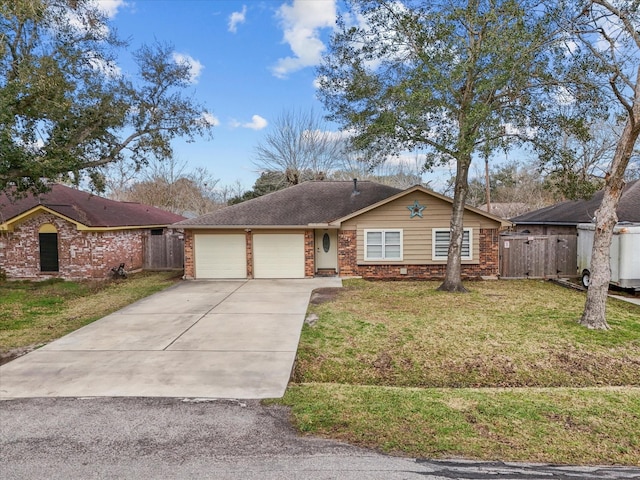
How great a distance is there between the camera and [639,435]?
12.5 ft

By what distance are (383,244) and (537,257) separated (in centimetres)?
583

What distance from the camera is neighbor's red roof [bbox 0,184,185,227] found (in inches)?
578

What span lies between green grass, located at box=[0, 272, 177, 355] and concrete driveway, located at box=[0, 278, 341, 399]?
2.26ft

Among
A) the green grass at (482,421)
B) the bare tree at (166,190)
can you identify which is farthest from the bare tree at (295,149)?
the green grass at (482,421)

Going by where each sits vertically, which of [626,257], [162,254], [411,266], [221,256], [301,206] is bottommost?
[411,266]

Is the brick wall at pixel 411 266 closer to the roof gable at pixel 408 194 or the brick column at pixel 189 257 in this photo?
the roof gable at pixel 408 194

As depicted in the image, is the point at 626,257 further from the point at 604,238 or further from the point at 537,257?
the point at 604,238

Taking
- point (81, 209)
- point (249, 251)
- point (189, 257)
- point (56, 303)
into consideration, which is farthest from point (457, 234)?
point (81, 209)

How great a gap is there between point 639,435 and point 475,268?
10.9 m

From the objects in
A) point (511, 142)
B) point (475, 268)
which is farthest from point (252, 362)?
point (475, 268)

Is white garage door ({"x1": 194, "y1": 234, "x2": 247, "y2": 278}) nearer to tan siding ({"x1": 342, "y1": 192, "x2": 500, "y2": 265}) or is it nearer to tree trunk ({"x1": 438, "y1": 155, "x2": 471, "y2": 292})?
tan siding ({"x1": 342, "y1": 192, "x2": 500, "y2": 265})

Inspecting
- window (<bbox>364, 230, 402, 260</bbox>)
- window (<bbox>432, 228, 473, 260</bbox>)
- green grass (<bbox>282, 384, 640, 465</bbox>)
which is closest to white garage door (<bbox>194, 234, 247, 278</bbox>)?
window (<bbox>364, 230, 402, 260</bbox>)

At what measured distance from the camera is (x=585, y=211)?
Result: 16.3 metres

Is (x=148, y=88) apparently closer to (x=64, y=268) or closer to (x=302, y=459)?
(x=64, y=268)
